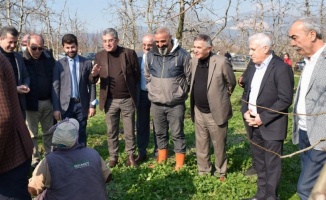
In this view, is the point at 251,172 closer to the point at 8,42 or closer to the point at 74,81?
the point at 74,81

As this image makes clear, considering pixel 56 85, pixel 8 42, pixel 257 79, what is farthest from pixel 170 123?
pixel 8 42

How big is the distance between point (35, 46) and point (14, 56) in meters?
0.36

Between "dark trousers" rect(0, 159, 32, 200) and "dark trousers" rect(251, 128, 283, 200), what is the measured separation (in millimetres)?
2571

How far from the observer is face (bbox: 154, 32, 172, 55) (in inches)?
193

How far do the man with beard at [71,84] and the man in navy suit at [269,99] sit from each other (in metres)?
2.41

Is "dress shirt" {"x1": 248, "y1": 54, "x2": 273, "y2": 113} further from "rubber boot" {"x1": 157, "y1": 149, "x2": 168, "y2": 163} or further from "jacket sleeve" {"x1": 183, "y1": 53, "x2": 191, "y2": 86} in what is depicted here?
"rubber boot" {"x1": 157, "y1": 149, "x2": 168, "y2": 163}

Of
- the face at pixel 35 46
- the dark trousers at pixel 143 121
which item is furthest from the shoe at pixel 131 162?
the face at pixel 35 46

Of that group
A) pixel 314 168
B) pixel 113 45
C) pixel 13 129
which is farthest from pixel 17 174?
pixel 113 45

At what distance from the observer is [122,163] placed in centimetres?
553

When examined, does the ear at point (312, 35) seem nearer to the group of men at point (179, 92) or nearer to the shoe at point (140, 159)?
the group of men at point (179, 92)

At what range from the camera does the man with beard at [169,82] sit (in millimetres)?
5000

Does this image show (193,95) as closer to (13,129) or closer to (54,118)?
(54,118)

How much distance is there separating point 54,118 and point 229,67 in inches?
108

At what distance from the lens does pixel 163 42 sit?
4938 mm
